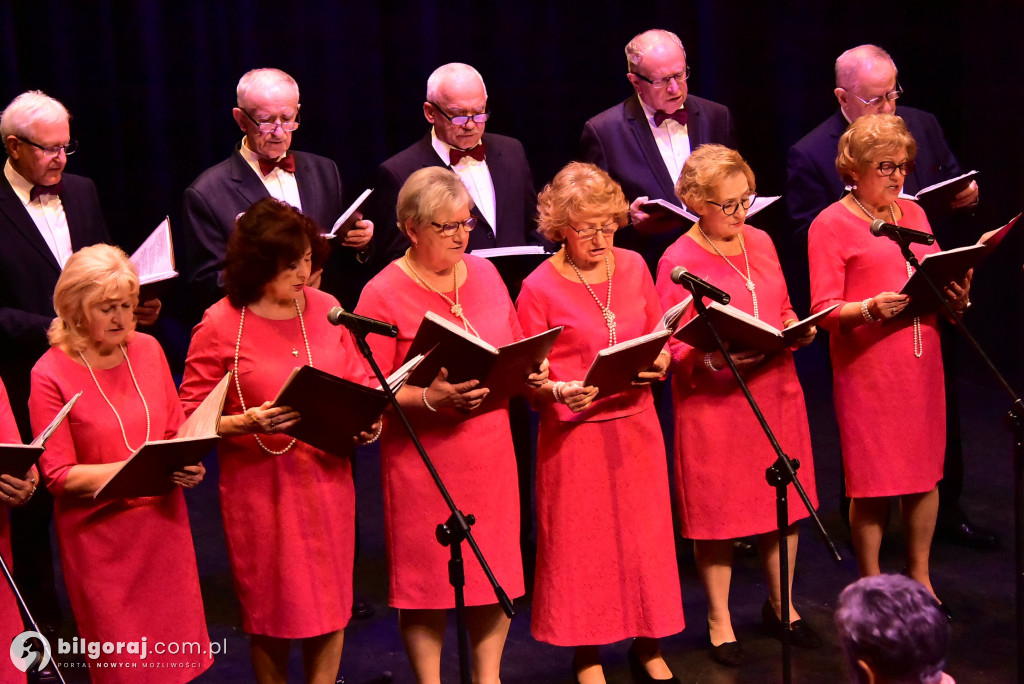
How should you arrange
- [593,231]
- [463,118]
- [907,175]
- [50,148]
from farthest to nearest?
1. [907,175]
2. [463,118]
3. [50,148]
4. [593,231]

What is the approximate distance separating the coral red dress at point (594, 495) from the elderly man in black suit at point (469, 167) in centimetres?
82

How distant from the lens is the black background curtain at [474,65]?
6.50 m

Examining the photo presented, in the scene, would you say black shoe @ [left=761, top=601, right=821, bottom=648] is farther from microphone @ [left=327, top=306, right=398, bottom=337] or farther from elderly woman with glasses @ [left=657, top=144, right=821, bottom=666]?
microphone @ [left=327, top=306, right=398, bottom=337]

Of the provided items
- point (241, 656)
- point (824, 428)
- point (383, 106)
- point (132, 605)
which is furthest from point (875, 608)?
point (383, 106)

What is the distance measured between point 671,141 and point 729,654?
2085mm

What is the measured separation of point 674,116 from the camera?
16.2ft

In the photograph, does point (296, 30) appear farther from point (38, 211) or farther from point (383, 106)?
point (38, 211)

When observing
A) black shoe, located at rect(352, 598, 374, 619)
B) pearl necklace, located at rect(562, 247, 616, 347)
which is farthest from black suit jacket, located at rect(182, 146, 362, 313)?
black shoe, located at rect(352, 598, 374, 619)

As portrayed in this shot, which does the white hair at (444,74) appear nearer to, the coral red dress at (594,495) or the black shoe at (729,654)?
the coral red dress at (594,495)

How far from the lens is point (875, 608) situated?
6.95 ft

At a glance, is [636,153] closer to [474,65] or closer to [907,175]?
[907,175]

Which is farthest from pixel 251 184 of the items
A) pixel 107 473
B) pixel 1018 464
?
pixel 1018 464

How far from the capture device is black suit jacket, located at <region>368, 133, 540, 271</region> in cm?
454

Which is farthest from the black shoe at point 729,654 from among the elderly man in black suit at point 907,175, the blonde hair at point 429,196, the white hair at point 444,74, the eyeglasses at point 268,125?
the eyeglasses at point 268,125
